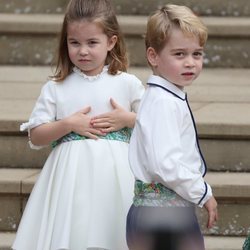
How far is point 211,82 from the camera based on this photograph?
6.10 m

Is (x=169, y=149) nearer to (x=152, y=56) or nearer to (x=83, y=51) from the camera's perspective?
(x=152, y=56)

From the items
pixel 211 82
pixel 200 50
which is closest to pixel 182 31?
pixel 200 50

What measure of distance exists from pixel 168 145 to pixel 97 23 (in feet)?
2.60

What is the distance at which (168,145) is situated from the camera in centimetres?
364

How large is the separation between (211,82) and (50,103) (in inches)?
78.1

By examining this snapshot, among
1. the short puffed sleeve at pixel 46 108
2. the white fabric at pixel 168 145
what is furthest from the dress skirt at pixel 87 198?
the white fabric at pixel 168 145

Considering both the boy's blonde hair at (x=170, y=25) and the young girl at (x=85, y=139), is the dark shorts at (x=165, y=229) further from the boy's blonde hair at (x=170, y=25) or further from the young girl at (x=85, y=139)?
the boy's blonde hair at (x=170, y=25)

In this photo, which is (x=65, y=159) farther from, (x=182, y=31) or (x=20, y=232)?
(x=182, y=31)

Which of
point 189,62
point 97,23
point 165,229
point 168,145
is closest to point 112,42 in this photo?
point 97,23

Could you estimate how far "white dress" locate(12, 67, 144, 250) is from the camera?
4.17 meters

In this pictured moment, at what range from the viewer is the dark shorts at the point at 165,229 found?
371 cm

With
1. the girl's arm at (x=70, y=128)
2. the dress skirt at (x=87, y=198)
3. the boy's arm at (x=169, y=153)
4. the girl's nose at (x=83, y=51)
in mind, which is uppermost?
the girl's nose at (x=83, y=51)

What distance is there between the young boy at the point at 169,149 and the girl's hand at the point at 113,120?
1.45 feet

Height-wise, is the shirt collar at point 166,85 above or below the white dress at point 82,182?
above
